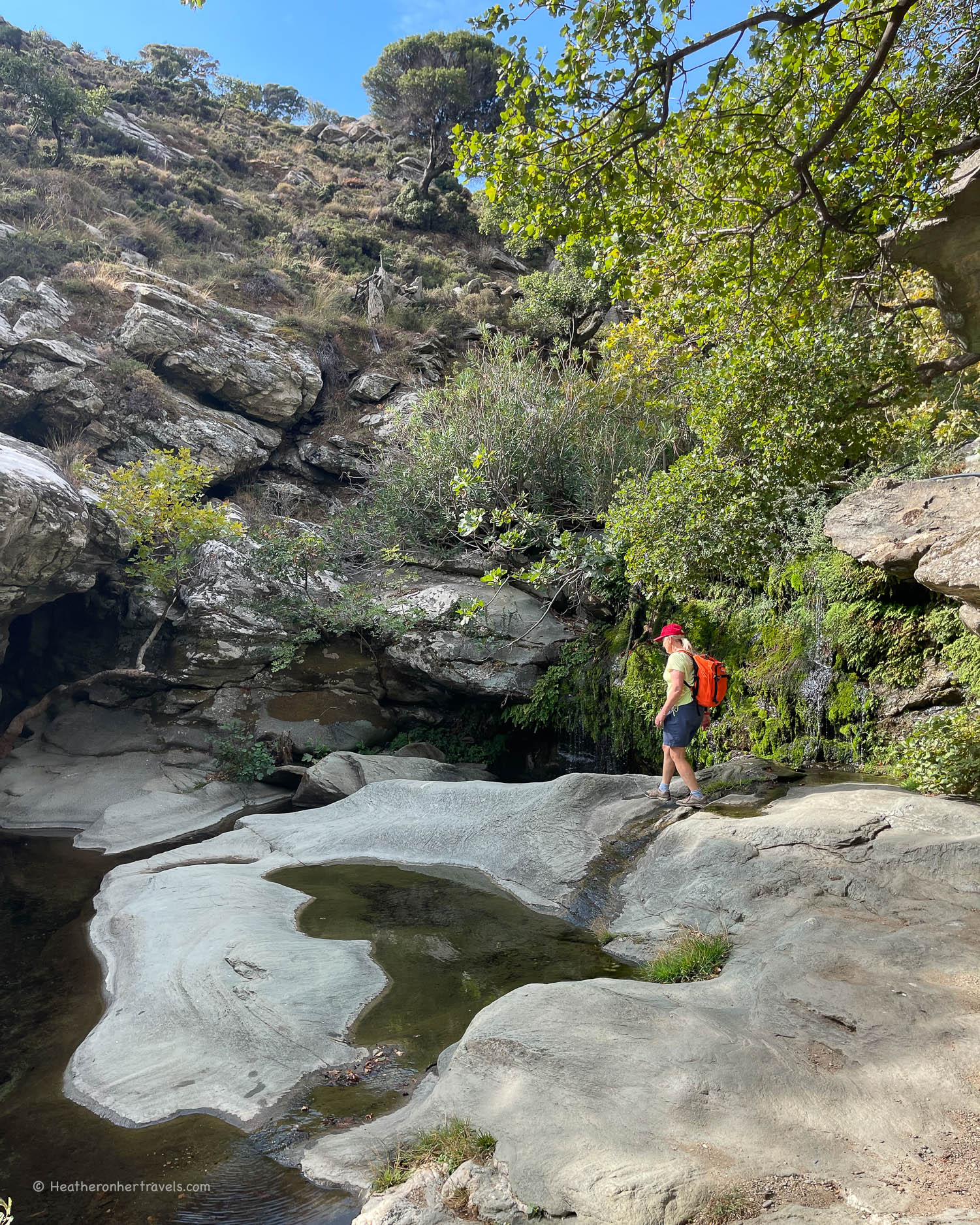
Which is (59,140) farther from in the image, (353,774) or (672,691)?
(672,691)

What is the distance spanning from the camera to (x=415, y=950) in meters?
7.34

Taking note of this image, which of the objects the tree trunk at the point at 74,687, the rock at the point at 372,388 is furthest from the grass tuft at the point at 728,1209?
the rock at the point at 372,388

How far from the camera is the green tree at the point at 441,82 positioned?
38000mm

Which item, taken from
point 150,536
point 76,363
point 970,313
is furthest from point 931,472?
point 76,363

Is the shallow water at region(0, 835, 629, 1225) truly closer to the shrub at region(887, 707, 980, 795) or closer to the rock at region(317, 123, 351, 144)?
the shrub at region(887, 707, 980, 795)

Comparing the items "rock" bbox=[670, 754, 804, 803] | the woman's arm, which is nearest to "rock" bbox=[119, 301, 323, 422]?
the woman's arm

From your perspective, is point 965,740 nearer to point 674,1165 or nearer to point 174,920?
point 674,1165

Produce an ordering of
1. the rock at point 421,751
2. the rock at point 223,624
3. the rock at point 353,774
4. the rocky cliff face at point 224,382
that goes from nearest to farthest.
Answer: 1. the rock at point 353,774
2. the rock at point 421,751
3. the rocky cliff face at point 224,382
4. the rock at point 223,624

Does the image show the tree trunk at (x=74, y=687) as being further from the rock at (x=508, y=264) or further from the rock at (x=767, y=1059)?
the rock at (x=508, y=264)

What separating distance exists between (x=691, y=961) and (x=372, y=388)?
2221 centimetres

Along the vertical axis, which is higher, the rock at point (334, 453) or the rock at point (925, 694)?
the rock at point (334, 453)

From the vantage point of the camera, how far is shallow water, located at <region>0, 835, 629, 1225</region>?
14.8 ft

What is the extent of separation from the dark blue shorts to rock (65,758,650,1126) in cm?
88

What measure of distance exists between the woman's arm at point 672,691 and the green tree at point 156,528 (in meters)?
10.7
